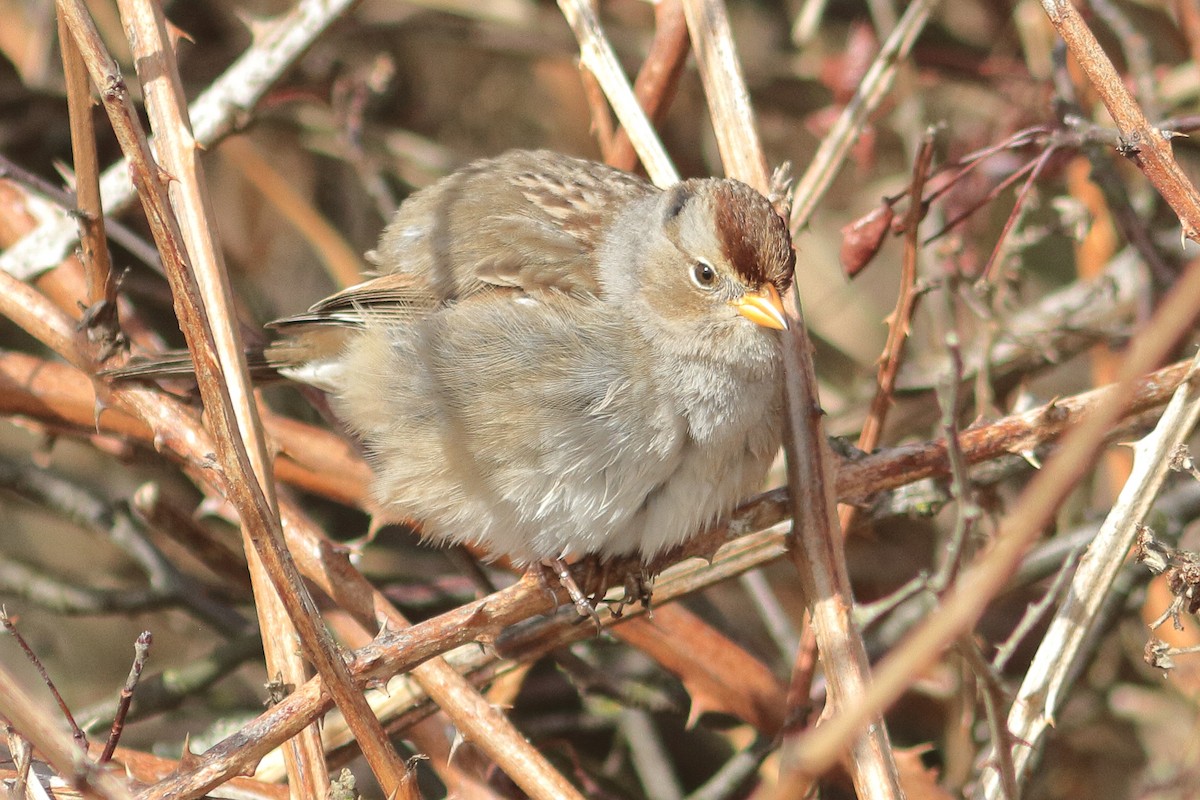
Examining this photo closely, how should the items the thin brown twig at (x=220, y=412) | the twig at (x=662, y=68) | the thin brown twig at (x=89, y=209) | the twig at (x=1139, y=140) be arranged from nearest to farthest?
1. the thin brown twig at (x=220, y=412)
2. the twig at (x=1139, y=140)
3. the thin brown twig at (x=89, y=209)
4. the twig at (x=662, y=68)

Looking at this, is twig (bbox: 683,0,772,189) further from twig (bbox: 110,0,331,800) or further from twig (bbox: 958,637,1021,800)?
twig (bbox: 958,637,1021,800)

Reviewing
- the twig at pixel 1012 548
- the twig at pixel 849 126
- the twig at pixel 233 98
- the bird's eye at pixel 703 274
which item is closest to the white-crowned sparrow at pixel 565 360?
the bird's eye at pixel 703 274

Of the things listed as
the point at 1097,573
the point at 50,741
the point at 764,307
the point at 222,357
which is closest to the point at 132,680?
the point at 50,741

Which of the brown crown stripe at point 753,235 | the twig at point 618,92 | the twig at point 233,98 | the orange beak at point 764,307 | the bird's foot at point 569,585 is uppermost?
the twig at point 233,98

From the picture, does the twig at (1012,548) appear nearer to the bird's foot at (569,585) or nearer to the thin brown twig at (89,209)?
the bird's foot at (569,585)

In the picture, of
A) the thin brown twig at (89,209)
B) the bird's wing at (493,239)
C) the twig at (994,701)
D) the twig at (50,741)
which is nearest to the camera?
the twig at (50,741)

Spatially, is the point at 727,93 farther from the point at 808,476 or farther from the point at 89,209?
the point at 89,209

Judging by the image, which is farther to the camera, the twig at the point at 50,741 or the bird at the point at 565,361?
the bird at the point at 565,361
